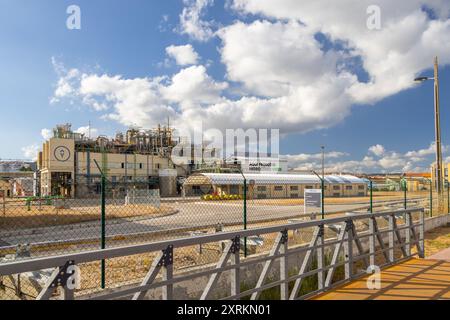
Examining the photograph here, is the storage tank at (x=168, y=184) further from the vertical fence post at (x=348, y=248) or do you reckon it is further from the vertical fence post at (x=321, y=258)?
the vertical fence post at (x=321, y=258)

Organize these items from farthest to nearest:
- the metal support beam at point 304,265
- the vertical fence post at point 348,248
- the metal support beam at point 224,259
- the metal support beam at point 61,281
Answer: the vertical fence post at point 348,248 < the metal support beam at point 304,265 < the metal support beam at point 224,259 < the metal support beam at point 61,281

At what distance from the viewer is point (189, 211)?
26734 mm

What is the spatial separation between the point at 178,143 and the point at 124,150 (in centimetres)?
977

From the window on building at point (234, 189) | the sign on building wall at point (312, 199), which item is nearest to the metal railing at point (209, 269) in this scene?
the sign on building wall at point (312, 199)

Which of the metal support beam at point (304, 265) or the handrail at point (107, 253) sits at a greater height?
the handrail at point (107, 253)

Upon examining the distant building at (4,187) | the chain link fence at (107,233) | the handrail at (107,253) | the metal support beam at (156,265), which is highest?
the distant building at (4,187)

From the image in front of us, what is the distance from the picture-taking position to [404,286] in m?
6.10

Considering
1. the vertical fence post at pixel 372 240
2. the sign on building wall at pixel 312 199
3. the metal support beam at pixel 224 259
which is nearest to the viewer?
the metal support beam at pixel 224 259

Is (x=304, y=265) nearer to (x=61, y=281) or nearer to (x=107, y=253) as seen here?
(x=107, y=253)

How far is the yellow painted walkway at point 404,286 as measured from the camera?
5.55 metres

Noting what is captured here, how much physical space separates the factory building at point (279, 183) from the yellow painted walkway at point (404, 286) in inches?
928

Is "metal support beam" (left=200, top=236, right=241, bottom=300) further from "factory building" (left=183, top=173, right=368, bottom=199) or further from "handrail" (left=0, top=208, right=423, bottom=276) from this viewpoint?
"factory building" (left=183, top=173, right=368, bottom=199)

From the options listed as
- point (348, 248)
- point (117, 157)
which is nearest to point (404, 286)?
point (348, 248)
